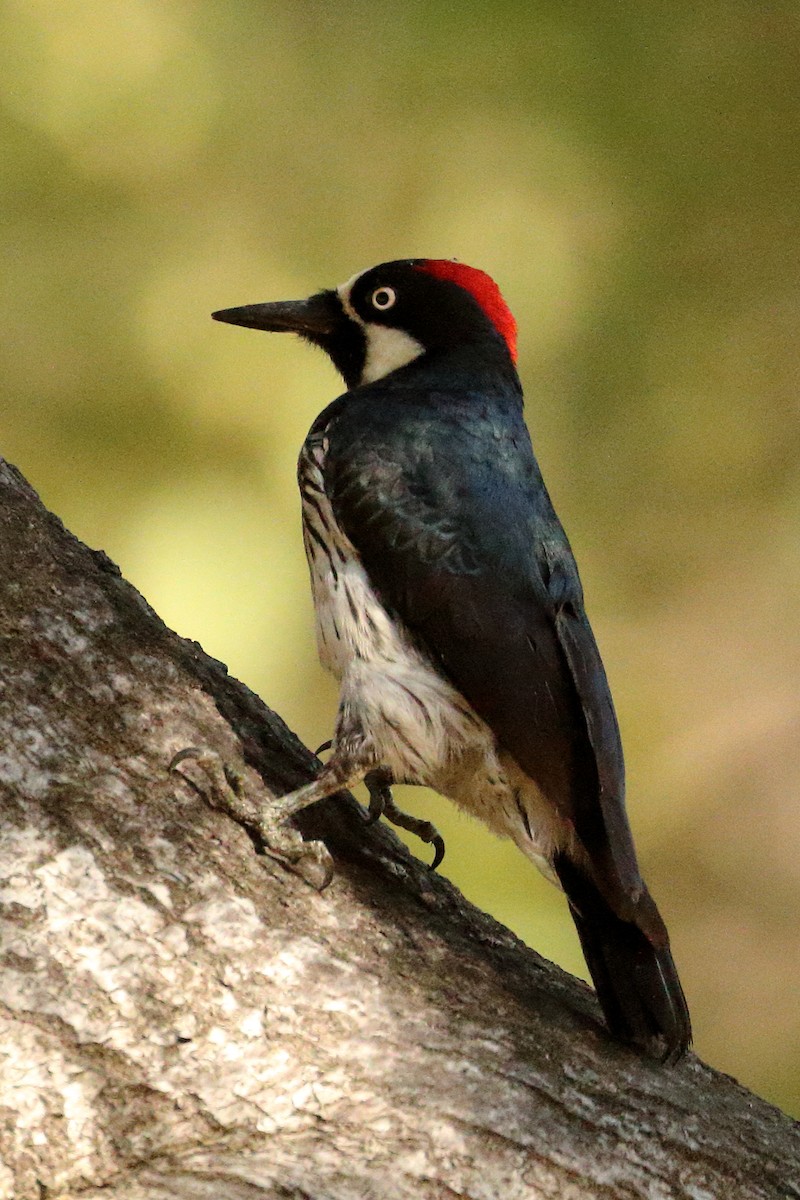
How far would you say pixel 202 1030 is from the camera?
2.17 metres

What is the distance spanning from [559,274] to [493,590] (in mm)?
2691

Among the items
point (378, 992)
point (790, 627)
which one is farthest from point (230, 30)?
point (378, 992)

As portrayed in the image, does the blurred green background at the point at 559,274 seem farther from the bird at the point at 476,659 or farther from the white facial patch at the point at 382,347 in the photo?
the bird at the point at 476,659

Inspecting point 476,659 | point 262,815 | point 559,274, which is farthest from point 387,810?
point 559,274

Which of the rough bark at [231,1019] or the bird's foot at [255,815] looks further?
the bird's foot at [255,815]

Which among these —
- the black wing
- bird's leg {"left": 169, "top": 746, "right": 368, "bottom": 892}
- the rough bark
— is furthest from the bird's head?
bird's leg {"left": 169, "top": 746, "right": 368, "bottom": 892}

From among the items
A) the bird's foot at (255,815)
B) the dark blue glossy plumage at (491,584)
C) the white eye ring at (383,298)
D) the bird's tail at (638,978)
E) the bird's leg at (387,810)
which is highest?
the white eye ring at (383,298)

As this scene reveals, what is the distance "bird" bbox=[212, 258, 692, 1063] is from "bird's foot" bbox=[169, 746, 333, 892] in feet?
0.24

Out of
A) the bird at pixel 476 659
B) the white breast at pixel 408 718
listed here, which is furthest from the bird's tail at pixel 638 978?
the white breast at pixel 408 718

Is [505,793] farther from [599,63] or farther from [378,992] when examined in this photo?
[599,63]

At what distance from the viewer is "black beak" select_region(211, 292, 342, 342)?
142 inches

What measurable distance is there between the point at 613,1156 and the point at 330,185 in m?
3.96

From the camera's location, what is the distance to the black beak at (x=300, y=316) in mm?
3596

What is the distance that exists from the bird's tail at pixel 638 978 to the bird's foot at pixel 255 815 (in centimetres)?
54
